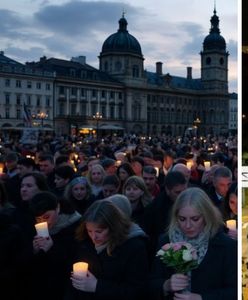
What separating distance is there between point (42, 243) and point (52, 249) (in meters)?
0.15

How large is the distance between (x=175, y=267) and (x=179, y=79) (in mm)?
79144

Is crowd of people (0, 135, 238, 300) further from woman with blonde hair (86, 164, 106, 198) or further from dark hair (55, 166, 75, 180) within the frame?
woman with blonde hair (86, 164, 106, 198)

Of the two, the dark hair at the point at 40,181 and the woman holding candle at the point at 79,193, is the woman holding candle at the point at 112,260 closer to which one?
the dark hair at the point at 40,181

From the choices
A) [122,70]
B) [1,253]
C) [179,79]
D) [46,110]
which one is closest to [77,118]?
[46,110]

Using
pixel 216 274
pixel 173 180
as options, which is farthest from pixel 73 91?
pixel 216 274

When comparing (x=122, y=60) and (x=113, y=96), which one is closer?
(x=122, y=60)

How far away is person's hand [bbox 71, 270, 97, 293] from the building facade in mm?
49419

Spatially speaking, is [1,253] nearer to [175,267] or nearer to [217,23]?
[175,267]

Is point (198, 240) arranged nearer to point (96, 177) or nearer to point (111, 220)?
point (111, 220)

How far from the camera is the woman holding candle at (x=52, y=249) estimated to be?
339 cm

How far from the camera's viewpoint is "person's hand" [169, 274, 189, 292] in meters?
2.77

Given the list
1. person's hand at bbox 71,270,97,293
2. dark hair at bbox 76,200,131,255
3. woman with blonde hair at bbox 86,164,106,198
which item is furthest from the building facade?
person's hand at bbox 71,270,97,293

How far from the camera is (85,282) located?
2.92m

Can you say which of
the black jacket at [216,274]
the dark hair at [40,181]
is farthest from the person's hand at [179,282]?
the dark hair at [40,181]
